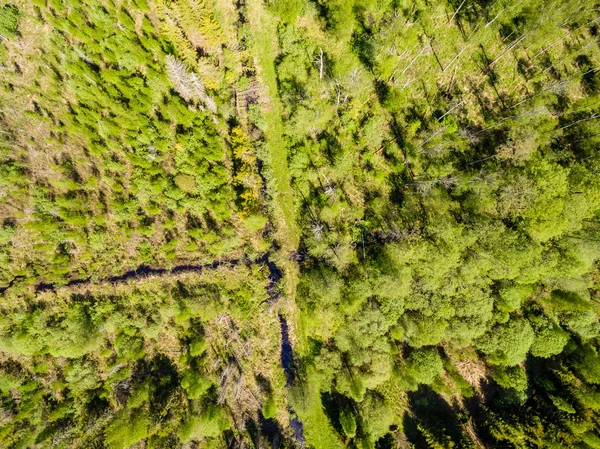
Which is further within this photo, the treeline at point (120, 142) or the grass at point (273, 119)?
the grass at point (273, 119)

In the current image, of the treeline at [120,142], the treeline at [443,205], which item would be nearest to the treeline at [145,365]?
the treeline at [120,142]

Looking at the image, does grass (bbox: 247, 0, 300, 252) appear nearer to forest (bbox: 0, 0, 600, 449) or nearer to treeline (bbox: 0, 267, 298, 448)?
forest (bbox: 0, 0, 600, 449)

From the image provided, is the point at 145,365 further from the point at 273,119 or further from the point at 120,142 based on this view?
the point at 273,119

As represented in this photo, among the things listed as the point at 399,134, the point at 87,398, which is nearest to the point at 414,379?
the point at 399,134

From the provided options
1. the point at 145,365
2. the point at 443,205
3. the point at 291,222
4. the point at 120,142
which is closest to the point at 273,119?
the point at 291,222

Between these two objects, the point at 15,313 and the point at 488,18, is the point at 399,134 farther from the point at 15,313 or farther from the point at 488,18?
the point at 15,313

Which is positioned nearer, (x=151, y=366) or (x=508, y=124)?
(x=508, y=124)

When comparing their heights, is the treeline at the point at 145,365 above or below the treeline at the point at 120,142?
below

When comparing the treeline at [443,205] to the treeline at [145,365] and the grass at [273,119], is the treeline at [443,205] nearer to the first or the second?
the grass at [273,119]
